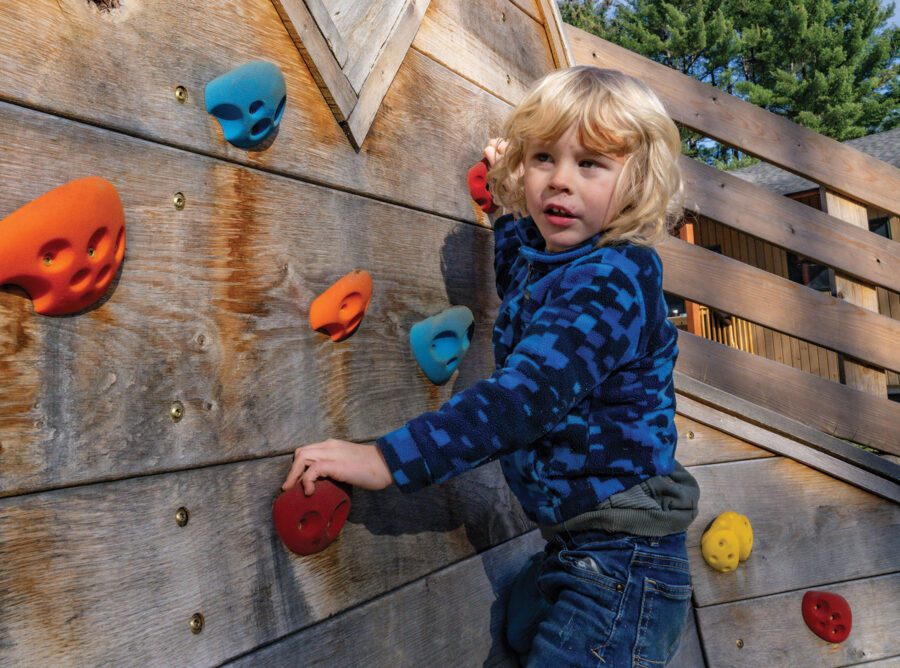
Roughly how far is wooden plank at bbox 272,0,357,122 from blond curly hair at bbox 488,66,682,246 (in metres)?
0.37

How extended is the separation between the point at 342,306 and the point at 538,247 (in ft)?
1.75

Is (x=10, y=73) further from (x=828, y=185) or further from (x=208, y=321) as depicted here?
(x=828, y=185)

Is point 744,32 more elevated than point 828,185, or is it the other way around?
point 744,32

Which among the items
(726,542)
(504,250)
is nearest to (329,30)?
(504,250)

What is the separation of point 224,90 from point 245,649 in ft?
2.74

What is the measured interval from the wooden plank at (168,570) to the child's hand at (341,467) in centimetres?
4

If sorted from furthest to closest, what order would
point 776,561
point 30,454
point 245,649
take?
1. point 776,561
2. point 245,649
3. point 30,454

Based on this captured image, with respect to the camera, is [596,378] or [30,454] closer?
[30,454]

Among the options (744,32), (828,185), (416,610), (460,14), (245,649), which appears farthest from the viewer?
(744,32)

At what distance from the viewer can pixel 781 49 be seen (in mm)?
27625

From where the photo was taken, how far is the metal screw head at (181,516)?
118 cm

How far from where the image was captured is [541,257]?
1699mm

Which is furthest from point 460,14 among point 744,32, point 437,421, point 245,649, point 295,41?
point 744,32

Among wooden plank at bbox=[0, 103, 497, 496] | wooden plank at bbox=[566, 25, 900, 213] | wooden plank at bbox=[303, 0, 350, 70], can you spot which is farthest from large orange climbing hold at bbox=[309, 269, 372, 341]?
wooden plank at bbox=[566, 25, 900, 213]
